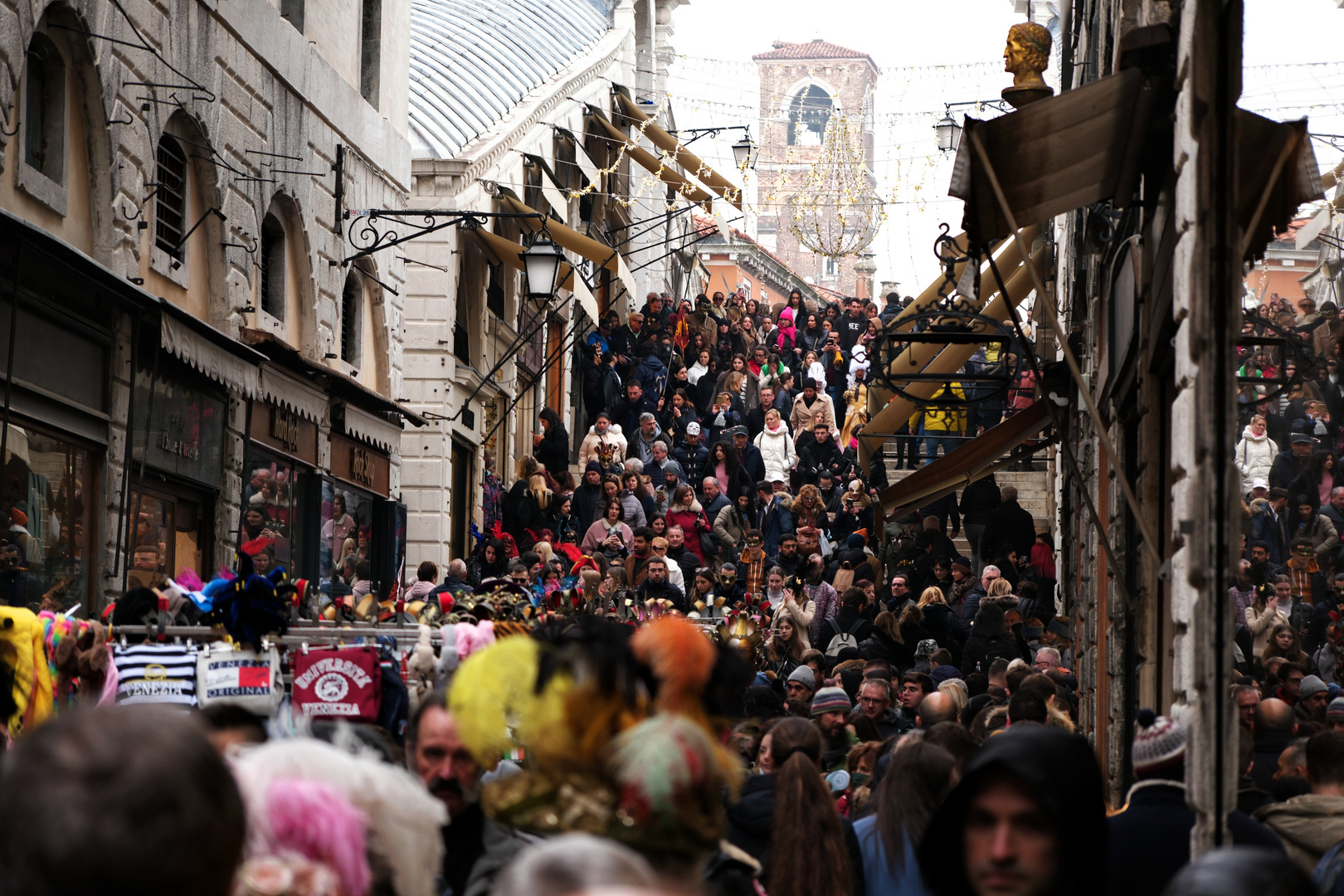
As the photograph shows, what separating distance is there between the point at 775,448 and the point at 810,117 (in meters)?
93.0

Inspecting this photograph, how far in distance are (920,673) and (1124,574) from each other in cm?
250

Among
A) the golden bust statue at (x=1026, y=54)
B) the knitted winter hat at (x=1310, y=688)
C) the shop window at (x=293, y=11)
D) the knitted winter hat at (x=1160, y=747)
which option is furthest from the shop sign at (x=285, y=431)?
the knitted winter hat at (x=1160, y=747)

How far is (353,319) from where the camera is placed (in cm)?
2028

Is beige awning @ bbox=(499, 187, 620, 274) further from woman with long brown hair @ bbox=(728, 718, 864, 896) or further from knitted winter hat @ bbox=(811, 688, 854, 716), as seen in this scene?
woman with long brown hair @ bbox=(728, 718, 864, 896)

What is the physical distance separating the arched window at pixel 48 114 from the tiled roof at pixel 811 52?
10389 cm

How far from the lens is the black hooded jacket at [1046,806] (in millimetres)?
4027

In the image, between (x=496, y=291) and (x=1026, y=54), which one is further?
(x=496, y=291)

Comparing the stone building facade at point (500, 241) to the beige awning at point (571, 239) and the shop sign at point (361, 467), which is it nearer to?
the beige awning at point (571, 239)

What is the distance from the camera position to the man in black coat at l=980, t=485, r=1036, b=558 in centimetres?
2119

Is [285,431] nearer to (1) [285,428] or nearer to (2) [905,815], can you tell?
(1) [285,428]

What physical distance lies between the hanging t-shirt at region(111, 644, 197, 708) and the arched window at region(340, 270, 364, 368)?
1210 cm

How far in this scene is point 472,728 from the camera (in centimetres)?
367

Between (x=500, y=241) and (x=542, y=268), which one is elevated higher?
(x=500, y=241)

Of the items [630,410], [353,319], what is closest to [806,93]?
[630,410]
